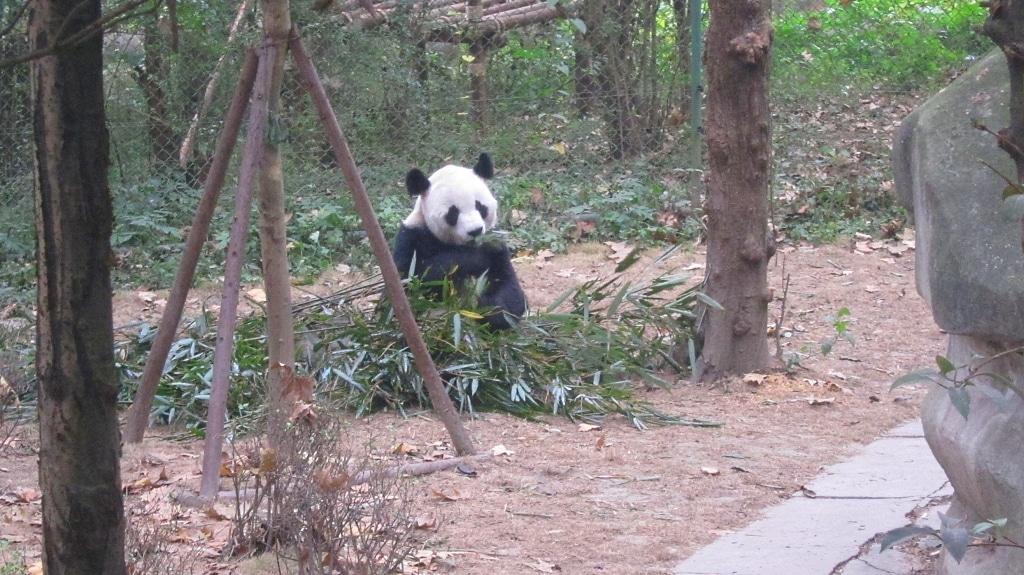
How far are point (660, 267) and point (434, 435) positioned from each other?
3.97 meters

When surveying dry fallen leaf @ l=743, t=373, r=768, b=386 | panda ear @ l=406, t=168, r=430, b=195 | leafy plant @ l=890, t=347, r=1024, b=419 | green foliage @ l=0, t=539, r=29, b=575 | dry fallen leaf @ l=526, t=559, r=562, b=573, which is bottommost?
dry fallen leaf @ l=526, t=559, r=562, b=573

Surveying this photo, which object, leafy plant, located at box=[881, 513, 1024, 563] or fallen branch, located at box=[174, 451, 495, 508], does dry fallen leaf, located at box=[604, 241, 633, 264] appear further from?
leafy plant, located at box=[881, 513, 1024, 563]

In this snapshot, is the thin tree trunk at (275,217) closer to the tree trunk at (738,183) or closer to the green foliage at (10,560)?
the green foliage at (10,560)

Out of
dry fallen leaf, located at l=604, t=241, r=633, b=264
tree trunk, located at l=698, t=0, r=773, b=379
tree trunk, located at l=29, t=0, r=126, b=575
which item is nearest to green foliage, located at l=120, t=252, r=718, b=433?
tree trunk, located at l=698, t=0, r=773, b=379

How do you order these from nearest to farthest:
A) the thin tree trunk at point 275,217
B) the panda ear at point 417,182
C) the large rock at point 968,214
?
the large rock at point 968,214
the thin tree trunk at point 275,217
the panda ear at point 417,182

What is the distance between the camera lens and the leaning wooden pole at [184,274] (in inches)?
187

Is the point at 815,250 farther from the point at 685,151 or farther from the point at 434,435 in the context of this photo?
the point at 434,435

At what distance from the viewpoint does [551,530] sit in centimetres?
402

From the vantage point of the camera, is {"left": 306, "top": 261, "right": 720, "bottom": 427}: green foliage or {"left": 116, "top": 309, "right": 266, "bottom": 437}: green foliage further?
{"left": 306, "top": 261, "right": 720, "bottom": 427}: green foliage

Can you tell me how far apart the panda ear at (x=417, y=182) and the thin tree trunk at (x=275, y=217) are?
237cm

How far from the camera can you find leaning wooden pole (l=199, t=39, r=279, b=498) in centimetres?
421

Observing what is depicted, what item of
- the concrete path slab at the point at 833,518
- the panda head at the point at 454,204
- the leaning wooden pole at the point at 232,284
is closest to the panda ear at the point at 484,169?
the panda head at the point at 454,204

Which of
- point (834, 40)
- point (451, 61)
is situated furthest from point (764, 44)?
point (834, 40)

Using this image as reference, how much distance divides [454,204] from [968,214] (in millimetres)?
4381
